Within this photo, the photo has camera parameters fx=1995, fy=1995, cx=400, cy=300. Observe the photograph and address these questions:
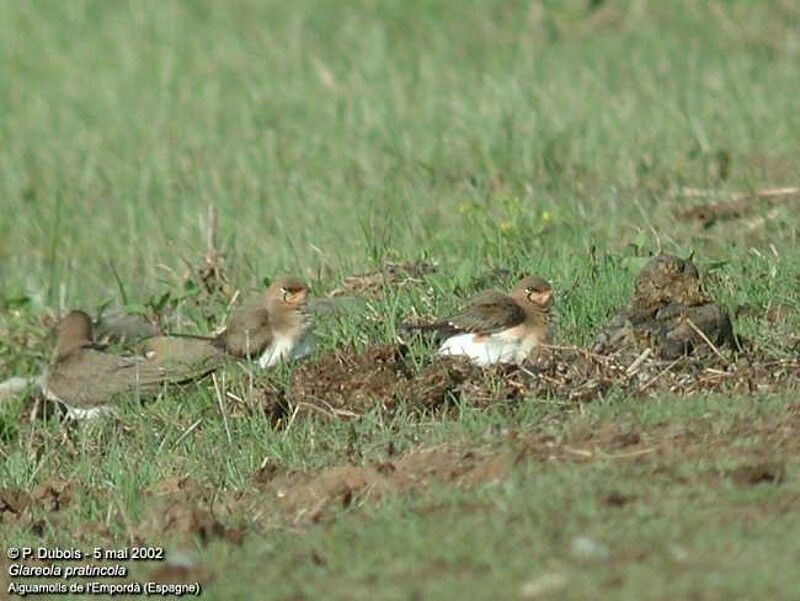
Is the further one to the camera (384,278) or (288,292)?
(384,278)

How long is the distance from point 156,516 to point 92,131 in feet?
27.2

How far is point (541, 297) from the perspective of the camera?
338 inches

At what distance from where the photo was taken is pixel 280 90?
14.9 metres

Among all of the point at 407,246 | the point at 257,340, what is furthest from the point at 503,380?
the point at 407,246

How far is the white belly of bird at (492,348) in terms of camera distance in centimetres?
838

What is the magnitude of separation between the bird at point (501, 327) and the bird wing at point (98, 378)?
144 centimetres

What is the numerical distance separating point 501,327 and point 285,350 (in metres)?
1.12

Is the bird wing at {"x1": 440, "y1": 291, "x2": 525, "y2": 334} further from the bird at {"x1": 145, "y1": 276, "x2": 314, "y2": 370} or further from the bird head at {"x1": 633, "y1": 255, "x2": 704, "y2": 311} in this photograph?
the bird at {"x1": 145, "y1": 276, "x2": 314, "y2": 370}

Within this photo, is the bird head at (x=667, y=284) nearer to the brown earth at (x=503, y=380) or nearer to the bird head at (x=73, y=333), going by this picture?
the brown earth at (x=503, y=380)

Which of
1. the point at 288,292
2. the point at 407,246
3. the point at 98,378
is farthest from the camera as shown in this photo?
the point at 407,246

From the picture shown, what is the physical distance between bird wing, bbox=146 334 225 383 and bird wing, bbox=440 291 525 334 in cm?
113

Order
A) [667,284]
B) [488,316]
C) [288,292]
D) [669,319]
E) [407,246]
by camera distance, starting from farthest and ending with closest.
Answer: [407,246], [288,292], [488,316], [667,284], [669,319]

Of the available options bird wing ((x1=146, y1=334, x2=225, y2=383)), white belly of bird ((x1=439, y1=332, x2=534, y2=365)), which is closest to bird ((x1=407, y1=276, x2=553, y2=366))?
white belly of bird ((x1=439, y1=332, x2=534, y2=365))

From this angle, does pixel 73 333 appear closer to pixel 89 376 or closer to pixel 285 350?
pixel 89 376
